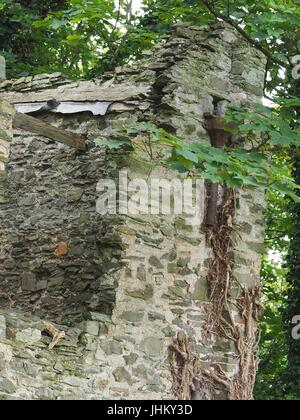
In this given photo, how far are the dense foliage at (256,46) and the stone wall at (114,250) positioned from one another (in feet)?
1.84

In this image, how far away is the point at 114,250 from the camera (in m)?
8.19

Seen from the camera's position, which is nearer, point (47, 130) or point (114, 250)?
point (114, 250)

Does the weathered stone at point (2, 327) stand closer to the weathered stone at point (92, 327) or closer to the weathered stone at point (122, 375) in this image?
the weathered stone at point (92, 327)

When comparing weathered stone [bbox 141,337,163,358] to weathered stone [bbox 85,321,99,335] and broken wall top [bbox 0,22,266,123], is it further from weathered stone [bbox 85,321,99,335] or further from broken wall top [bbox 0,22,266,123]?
broken wall top [bbox 0,22,266,123]

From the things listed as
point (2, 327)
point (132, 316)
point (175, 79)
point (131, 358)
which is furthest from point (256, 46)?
point (2, 327)

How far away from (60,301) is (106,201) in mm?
1104

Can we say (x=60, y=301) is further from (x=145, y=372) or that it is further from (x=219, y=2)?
(x=219, y=2)

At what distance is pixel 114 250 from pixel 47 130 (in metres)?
1.38

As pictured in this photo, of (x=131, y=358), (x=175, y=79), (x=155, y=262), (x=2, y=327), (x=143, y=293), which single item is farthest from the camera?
(x=175, y=79)

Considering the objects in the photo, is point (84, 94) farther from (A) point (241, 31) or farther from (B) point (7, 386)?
(B) point (7, 386)

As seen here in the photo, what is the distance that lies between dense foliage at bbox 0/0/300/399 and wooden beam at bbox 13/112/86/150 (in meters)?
1.41

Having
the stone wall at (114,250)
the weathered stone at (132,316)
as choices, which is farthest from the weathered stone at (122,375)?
the weathered stone at (132,316)

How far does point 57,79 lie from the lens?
9625mm

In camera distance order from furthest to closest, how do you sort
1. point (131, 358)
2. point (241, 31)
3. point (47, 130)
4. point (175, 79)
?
1. point (241, 31)
2. point (175, 79)
3. point (47, 130)
4. point (131, 358)
